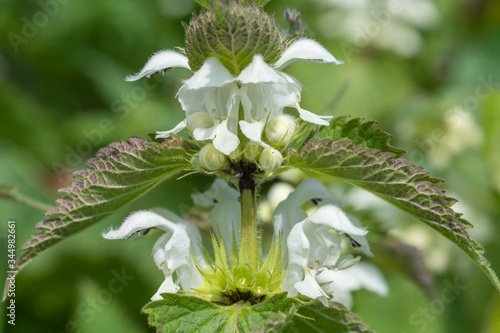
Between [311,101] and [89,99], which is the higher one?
[311,101]

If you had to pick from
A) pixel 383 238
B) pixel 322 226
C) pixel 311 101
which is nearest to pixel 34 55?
pixel 311 101

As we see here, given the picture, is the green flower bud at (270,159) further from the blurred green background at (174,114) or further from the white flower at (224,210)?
the blurred green background at (174,114)

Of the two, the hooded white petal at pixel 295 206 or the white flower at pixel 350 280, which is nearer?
the hooded white petal at pixel 295 206

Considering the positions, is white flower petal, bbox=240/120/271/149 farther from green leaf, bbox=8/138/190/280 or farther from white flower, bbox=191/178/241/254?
white flower, bbox=191/178/241/254

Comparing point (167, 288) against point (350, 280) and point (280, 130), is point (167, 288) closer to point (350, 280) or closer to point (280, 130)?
point (280, 130)

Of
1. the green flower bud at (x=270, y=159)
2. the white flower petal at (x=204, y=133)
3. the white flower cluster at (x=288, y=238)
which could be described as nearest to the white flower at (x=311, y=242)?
the white flower cluster at (x=288, y=238)

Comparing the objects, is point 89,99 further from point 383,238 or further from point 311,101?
point 383,238

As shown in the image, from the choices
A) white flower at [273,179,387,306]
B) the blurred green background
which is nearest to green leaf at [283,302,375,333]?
white flower at [273,179,387,306]
